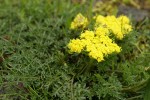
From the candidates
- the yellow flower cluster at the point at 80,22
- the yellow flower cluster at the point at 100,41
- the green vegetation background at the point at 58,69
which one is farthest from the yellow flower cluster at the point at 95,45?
the yellow flower cluster at the point at 80,22

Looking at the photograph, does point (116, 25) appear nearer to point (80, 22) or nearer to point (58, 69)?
point (80, 22)

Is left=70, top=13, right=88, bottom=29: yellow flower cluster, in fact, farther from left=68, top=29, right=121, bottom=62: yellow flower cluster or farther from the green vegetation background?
left=68, top=29, right=121, bottom=62: yellow flower cluster

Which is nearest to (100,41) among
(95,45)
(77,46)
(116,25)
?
(95,45)

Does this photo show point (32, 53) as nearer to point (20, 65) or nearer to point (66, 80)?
point (20, 65)

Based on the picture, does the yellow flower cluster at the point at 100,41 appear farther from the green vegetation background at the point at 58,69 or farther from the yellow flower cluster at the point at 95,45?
the green vegetation background at the point at 58,69

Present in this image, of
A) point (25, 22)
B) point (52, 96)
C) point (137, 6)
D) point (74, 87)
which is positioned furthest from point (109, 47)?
point (137, 6)

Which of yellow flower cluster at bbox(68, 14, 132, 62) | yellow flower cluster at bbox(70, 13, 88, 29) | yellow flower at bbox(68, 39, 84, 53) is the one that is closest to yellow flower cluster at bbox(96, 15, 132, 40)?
yellow flower cluster at bbox(68, 14, 132, 62)
